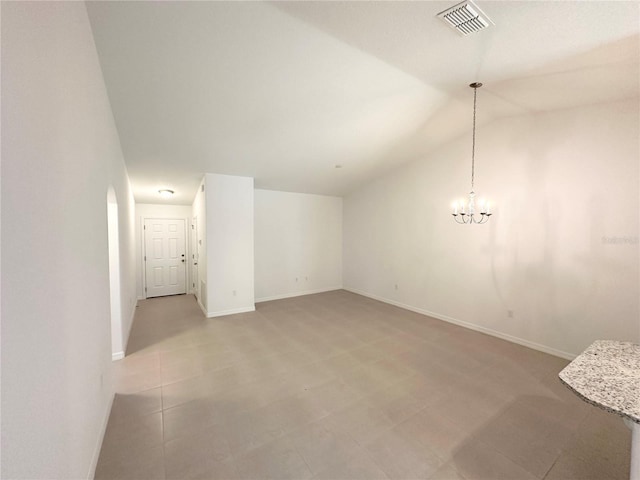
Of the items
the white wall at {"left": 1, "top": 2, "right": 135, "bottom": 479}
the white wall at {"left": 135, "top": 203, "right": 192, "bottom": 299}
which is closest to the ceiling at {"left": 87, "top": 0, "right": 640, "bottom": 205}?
the white wall at {"left": 1, "top": 2, "right": 135, "bottom": 479}

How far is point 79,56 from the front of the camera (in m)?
1.54

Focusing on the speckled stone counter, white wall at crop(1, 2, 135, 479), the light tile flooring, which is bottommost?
the light tile flooring

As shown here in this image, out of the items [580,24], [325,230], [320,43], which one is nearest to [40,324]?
[320,43]

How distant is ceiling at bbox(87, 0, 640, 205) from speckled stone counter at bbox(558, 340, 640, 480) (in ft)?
7.78

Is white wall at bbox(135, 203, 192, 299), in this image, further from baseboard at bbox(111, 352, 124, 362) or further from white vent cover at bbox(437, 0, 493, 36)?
white vent cover at bbox(437, 0, 493, 36)

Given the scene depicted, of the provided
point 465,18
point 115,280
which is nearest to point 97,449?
point 115,280

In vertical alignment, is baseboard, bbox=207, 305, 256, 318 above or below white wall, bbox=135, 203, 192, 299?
below

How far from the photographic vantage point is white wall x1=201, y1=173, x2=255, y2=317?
4.67 m

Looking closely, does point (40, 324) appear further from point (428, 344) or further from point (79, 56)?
point (428, 344)

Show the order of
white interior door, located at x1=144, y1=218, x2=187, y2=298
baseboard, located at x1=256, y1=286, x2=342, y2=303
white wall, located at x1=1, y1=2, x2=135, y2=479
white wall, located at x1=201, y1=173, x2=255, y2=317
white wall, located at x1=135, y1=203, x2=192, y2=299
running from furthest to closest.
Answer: white interior door, located at x1=144, y1=218, x2=187, y2=298, white wall, located at x1=135, y1=203, x2=192, y2=299, baseboard, located at x1=256, y1=286, x2=342, y2=303, white wall, located at x1=201, y1=173, x2=255, y2=317, white wall, located at x1=1, y1=2, x2=135, y2=479

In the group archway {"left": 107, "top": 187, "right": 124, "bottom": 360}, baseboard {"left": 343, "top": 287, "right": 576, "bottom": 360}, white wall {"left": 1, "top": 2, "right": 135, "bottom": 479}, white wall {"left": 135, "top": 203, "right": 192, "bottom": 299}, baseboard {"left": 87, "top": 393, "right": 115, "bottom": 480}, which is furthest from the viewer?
white wall {"left": 135, "top": 203, "right": 192, "bottom": 299}

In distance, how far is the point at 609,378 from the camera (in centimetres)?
127

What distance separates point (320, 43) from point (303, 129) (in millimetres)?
1391

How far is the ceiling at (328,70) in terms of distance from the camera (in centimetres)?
188
